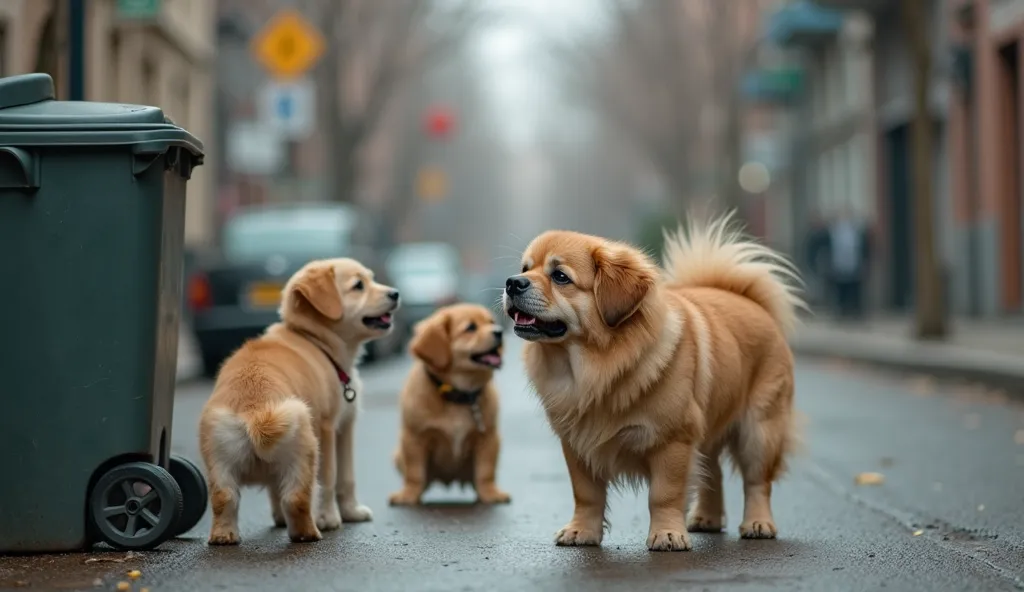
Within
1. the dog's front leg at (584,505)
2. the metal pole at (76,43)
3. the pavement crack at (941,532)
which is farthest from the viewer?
the metal pole at (76,43)

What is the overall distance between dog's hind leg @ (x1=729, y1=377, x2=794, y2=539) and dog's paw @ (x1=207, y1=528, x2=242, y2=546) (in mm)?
1948

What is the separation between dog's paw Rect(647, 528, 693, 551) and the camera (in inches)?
226

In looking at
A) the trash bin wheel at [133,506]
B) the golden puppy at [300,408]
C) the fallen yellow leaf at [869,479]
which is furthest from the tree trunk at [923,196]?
the trash bin wheel at [133,506]

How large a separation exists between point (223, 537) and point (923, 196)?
50.5 feet

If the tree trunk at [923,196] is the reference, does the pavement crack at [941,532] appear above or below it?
below

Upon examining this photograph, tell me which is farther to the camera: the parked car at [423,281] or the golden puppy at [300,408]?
the parked car at [423,281]

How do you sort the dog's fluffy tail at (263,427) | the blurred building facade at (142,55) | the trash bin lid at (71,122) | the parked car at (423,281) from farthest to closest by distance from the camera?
the parked car at (423,281), the blurred building facade at (142,55), the trash bin lid at (71,122), the dog's fluffy tail at (263,427)

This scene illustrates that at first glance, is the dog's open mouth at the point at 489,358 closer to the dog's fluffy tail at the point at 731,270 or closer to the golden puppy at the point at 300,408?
the golden puppy at the point at 300,408

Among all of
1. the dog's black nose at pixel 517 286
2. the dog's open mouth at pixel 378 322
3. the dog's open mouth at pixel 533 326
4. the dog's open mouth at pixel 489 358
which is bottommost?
the dog's open mouth at pixel 489 358

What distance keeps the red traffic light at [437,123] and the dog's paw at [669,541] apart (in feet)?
170

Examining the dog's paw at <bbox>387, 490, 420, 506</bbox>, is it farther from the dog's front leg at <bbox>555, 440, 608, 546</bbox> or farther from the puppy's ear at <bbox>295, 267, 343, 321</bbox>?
the dog's front leg at <bbox>555, 440, 608, 546</bbox>

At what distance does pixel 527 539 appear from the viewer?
6.25 metres

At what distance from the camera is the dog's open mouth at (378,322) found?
6859 millimetres

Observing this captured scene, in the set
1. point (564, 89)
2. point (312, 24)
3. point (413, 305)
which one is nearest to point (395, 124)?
Result: point (564, 89)
